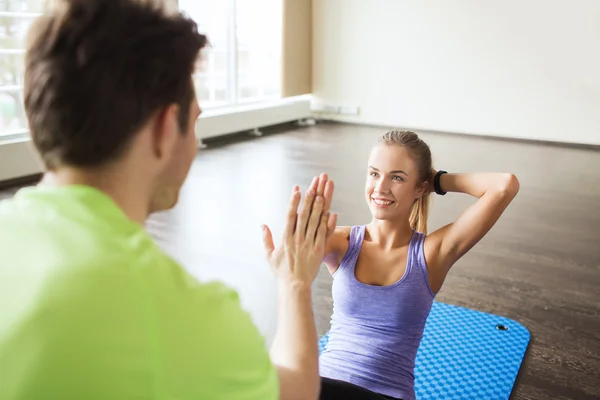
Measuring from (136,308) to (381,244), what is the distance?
969mm

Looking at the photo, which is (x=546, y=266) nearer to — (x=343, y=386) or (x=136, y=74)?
(x=343, y=386)

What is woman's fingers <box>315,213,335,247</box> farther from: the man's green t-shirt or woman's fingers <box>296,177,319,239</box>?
the man's green t-shirt

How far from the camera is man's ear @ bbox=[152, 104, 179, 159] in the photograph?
0.66m

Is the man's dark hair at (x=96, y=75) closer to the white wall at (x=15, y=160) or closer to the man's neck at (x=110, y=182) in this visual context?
the man's neck at (x=110, y=182)

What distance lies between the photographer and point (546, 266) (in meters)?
2.84

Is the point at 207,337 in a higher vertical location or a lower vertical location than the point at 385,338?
higher

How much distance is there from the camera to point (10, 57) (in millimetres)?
4258

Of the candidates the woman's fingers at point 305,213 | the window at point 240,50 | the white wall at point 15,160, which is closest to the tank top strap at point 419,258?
the woman's fingers at point 305,213

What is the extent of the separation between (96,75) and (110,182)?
113 mm

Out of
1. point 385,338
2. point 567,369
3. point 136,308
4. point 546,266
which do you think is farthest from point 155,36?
point 546,266

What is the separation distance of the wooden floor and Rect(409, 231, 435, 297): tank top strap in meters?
0.72

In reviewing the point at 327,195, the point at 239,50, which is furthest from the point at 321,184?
the point at 239,50

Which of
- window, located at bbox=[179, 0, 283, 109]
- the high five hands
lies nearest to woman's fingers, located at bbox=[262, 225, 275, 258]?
the high five hands

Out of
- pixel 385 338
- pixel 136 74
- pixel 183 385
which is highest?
pixel 136 74
